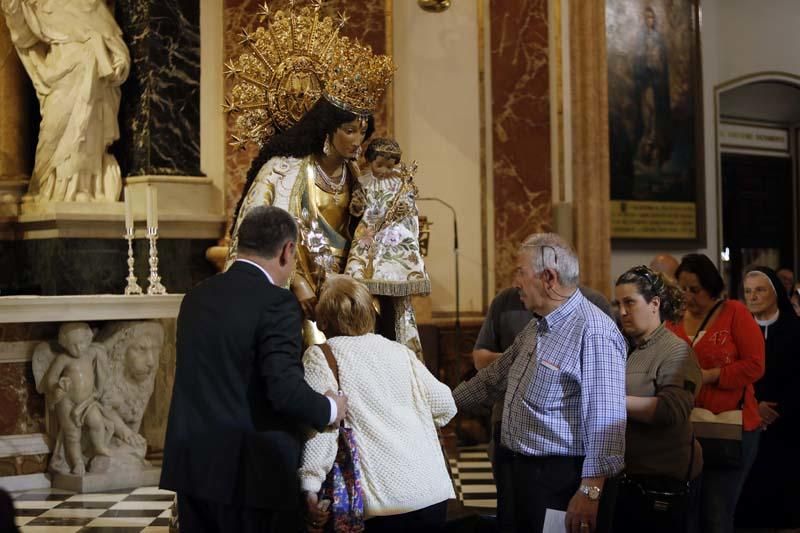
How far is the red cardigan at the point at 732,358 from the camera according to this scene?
5441 mm

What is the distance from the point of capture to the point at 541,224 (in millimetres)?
10023

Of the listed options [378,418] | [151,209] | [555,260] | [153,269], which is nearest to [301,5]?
[151,209]

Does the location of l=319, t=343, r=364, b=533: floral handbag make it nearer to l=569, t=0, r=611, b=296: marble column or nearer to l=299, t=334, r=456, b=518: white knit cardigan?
l=299, t=334, r=456, b=518: white knit cardigan

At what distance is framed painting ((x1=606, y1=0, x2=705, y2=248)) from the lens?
1127 centimetres

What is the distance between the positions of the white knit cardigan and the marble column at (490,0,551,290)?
6.26 m

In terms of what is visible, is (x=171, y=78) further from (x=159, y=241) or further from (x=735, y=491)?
(x=735, y=491)

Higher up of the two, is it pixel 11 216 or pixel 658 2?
pixel 658 2

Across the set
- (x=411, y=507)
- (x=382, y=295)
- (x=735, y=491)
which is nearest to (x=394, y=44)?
(x=382, y=295)

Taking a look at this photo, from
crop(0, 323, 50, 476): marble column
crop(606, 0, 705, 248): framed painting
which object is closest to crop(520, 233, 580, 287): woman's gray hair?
crop(0, 323, 50, 476): marble column

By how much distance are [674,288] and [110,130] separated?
5498 millimetres

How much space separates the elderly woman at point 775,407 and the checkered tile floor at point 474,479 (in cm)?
149

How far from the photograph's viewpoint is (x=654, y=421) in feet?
13.9

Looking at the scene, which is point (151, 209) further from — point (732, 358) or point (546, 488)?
point (546, 488)

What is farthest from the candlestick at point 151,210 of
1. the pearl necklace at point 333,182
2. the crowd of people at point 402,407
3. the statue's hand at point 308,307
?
the crowd of people at point 402,407
